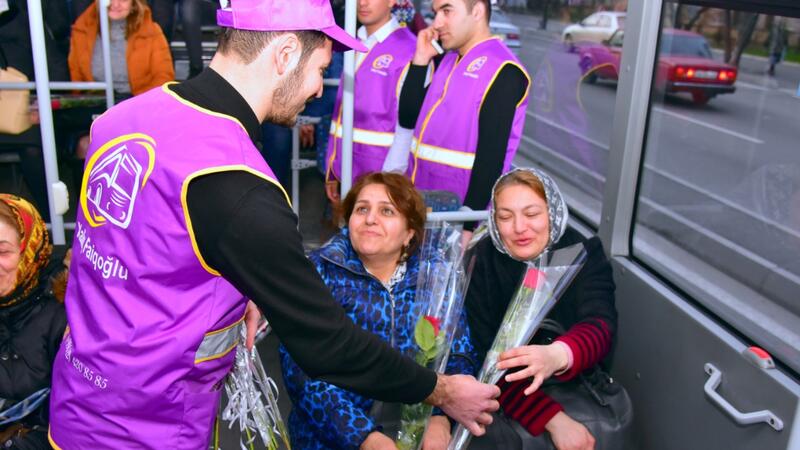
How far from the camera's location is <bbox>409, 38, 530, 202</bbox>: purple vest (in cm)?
326

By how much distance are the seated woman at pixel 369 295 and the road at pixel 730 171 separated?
3.18 feet

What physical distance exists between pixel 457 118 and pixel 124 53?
8.65 ft

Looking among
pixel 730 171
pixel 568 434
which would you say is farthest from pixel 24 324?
pixel 730 171

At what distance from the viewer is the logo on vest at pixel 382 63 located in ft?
13.0

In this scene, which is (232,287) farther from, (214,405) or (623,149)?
(623,149)

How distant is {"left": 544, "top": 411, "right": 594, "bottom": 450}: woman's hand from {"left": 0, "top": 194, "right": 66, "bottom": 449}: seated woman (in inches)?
59.3

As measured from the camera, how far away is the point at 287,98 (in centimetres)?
172

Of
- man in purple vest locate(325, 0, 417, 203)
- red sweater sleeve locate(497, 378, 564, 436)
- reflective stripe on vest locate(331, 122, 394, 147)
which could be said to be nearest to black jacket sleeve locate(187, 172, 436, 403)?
red sweater sleeve locate(497, 378, 564, 436)

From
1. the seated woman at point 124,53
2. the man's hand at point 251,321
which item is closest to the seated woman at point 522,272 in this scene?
the man's hand at point 251,321

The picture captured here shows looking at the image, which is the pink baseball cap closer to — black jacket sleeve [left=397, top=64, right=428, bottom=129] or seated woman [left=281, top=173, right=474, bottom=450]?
seated woman [left=281, top=173, right=474, bottom=450]


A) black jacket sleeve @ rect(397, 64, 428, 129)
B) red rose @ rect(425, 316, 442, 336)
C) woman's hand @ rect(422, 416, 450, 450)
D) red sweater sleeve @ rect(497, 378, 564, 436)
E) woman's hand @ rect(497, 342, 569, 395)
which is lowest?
woman's hand @ rect(422, 416, 450, 450)

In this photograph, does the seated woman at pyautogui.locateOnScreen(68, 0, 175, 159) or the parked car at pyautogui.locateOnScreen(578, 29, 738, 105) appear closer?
the parked car at pyautogui.locateOnScreen(578, 29, 738, 105)

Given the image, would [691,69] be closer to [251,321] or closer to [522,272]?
[522,272]

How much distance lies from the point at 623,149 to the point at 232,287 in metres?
1.73
